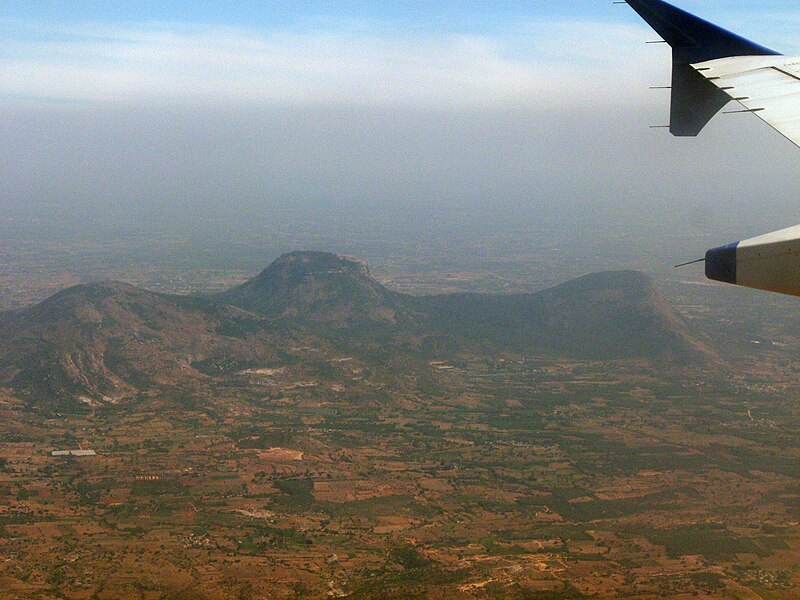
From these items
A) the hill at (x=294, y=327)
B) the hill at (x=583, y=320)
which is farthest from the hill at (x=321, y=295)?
the hill at (x=583, y=320)

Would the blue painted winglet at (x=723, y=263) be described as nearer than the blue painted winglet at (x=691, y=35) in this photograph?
Yes

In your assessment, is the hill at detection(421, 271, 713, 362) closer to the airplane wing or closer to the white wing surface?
the airplane wing

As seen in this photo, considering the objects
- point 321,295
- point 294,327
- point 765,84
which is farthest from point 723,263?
point 321,295

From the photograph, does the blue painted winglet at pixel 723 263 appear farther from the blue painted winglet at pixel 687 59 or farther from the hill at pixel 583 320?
the hill at pixel 583 320

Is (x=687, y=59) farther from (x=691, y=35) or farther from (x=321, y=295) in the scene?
(x=321, y=295)

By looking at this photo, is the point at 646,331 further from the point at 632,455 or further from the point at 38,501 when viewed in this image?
the point at 38,501

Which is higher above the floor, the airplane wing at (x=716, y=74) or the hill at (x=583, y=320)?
the airplane wing at (x=716, y=74)
